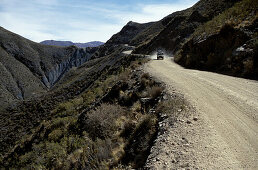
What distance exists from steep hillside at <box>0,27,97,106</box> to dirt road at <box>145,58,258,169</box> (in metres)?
60.1

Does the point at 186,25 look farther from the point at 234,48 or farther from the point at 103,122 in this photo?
the point at 103,122

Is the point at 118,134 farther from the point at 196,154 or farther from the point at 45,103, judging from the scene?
the point at 45,103

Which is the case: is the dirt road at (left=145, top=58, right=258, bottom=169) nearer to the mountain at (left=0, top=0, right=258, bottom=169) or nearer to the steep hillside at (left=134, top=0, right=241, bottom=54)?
the mountain at (left=0, top=0, right=258, bottom=169)

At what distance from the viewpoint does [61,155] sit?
27.5 ft

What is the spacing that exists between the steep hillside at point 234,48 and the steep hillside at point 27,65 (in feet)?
187

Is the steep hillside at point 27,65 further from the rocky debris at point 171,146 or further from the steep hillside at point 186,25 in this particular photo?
the rocky debris at point 171,146

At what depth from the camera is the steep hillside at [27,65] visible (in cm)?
7325

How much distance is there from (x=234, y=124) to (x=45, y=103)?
36542 millimetres

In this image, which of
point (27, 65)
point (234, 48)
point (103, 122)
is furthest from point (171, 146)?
point (27, 65)

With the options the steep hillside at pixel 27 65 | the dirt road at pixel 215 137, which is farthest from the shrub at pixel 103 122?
the steep hillside at pixel 27 65

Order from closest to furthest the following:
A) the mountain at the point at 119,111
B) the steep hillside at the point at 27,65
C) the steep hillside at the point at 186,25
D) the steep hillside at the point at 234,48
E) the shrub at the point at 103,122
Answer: the mountain at the point at 119,111, the shrub at the point at 103,122, the steep hillside at the point at 234,48, the steep hillside at the point at 186,25, the steep hillside at the point at 27,65

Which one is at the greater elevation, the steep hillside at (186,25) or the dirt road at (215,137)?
the steep hillside at (186,25)

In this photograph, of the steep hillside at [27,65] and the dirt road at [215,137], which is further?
the steep hillside at [27,65]

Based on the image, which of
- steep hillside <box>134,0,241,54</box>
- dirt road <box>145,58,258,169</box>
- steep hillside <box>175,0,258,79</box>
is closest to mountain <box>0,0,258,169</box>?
steep hillside <box>175,0,258,79</box>
